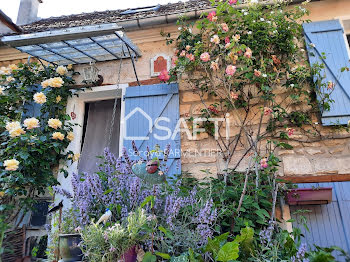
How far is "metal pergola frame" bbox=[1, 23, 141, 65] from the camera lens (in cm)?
338

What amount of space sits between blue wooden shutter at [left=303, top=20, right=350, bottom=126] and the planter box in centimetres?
76

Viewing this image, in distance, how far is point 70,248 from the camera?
2.10 m

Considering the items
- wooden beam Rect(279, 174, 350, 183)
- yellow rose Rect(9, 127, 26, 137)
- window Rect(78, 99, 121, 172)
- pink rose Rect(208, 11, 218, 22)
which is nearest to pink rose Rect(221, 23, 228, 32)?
pink rose Rect(208, 11, 218, 22)

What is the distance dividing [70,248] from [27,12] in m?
5.46

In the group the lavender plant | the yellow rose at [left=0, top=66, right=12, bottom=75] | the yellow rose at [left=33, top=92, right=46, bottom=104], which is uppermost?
the yellow rose at [left=0, top=66, right=12, bottom=75]

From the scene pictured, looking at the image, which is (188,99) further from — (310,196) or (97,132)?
(310,196)

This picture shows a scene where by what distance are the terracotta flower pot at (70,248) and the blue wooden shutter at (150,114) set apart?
1.66 m

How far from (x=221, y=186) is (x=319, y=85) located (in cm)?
170

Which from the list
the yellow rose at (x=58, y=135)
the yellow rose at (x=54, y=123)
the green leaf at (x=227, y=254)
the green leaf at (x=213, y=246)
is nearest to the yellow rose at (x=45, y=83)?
the yellow rose at (x=54, y=123)

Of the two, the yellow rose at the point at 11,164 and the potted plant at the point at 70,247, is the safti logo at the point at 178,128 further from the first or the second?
the potted plant at the point at 70,247

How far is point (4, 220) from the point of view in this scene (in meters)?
3.28

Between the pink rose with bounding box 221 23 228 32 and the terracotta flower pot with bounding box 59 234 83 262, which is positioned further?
the pink rose with bounding box 221 23 228 32

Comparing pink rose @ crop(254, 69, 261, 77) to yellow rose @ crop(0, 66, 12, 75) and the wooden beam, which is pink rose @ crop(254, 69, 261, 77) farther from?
yellow rose @ crop(0, 66, 12, 75)

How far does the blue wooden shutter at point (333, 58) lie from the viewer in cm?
343
